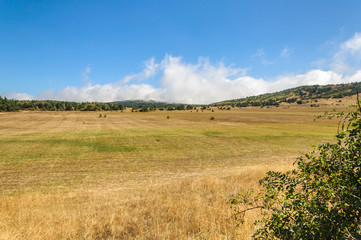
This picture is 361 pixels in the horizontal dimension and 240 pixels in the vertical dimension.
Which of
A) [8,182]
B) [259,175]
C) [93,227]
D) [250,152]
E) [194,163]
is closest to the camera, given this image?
[93,227]

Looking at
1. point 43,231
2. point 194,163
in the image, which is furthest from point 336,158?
point 194,163

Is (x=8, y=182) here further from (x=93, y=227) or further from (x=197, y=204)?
(x=197, y=204)

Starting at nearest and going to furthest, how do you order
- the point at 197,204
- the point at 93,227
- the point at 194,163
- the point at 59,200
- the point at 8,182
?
the point at 93,227 → the point at 197,204 → the point at 59,200 → the point at 8,182 → the point at 194,163

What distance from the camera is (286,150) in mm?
28781

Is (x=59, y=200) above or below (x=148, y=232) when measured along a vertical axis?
below

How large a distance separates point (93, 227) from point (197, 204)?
4297 mm

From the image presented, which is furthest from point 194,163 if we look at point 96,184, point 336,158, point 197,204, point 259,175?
point 336,158

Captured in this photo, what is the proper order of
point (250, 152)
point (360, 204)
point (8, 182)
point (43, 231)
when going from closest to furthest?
point (360, 204), point (43, 231), point (8, 182), point (250, 152)

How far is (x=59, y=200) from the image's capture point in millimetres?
10617

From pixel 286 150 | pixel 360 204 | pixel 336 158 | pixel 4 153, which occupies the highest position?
pixel 336 158

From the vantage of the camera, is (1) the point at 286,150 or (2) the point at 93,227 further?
(1) the point at 286,150

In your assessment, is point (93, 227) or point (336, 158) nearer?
point (336, 158)

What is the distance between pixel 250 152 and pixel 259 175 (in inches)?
604

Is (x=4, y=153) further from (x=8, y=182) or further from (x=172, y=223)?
(x=172, y=223)
